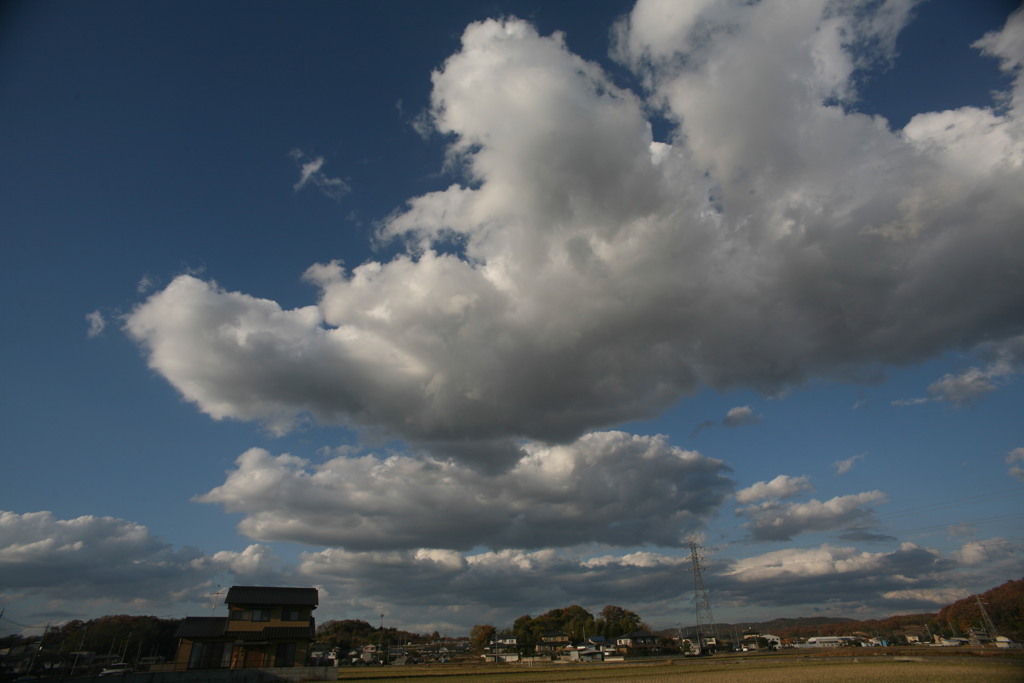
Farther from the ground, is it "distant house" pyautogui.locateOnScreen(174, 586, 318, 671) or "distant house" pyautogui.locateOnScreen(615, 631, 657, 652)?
"distant house" pyautogui.locateOnScreen(174, 586, 318, 671)

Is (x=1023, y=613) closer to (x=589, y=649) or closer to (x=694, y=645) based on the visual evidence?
(x=694, y=645)

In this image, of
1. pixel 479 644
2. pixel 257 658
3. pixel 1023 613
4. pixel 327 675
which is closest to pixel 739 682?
pixel 327 675

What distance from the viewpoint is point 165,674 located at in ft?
131

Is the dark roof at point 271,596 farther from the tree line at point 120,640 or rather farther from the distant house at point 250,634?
the tree line at point 120,640

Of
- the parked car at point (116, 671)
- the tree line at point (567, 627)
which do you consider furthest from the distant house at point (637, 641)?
the parked car at point (116, 671)

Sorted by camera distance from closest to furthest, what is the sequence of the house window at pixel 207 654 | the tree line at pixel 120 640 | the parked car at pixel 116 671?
the parked car at pixel 116 671, the house window at pixel 207 654, the tree line at pixel 120 640

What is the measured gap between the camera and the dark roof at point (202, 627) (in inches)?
2235

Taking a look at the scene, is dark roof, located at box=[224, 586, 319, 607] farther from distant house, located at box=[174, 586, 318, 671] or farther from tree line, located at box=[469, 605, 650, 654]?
tree line, located at box=[469, 605, 650, 654]

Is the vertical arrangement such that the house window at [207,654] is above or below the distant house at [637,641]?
above

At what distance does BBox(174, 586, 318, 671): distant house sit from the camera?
183ft

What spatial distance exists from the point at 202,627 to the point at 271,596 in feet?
24.8

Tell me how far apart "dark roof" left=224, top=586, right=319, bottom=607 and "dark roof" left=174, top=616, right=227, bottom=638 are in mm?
2943

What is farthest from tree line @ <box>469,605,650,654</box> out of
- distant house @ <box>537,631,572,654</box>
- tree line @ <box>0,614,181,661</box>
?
tree line @ <box>0,614,181,661</box>

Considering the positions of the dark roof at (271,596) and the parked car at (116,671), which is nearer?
the parked car at (116,671)
